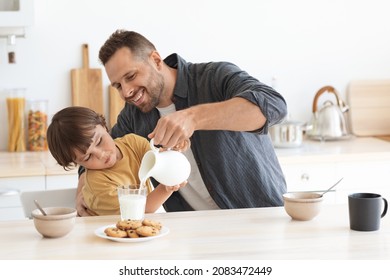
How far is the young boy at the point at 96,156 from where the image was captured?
2359mm

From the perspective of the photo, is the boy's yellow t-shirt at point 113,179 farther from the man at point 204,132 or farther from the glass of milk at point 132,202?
the glass of milk at point 132,202

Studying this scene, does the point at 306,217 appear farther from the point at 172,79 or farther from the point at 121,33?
the point at 121,33

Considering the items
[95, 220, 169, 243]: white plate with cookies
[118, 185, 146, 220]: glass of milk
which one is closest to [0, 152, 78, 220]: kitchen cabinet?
[118, 185, 146, 220]: glass of milk

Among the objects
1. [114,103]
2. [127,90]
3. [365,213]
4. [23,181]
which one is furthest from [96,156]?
[114,103]

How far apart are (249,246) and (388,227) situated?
0.45 m

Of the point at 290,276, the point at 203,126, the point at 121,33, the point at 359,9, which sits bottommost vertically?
the point at 290,276

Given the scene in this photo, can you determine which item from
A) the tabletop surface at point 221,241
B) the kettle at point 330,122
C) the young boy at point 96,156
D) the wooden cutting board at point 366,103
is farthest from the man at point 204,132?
the wooden cutting board at point 366,103

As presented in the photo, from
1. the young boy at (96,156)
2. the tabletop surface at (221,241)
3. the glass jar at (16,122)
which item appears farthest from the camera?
the glass jar at (16,122)

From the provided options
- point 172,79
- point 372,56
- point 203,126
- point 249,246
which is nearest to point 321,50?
point 372,56

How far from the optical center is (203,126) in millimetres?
2150

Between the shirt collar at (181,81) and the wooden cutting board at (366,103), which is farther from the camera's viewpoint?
the wooden cutting board at (366,103)

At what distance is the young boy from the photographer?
2359mm

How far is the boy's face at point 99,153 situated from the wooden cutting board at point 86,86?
4.93 feet

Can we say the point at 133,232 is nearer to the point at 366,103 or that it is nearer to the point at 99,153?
the point at 99,153
